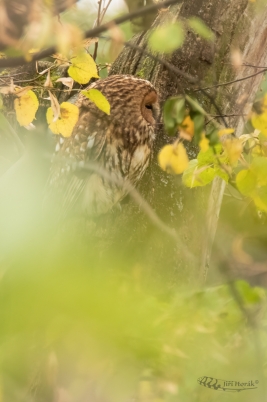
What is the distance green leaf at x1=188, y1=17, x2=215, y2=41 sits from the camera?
96 centimetres

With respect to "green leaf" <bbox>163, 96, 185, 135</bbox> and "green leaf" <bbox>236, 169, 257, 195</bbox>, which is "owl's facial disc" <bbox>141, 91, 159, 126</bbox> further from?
"green leaf" <bbox>163, 96, 185, 135</bbox>

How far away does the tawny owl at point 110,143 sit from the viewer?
3.97ft

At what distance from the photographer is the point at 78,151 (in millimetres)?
1239

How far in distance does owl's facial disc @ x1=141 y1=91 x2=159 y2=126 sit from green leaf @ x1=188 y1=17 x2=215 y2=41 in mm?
202

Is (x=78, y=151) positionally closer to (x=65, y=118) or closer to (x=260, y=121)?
(x=65, y=118)

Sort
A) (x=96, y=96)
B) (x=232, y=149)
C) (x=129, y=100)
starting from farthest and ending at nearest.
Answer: (x=129, y=100)
(x=96, y=96)
(x=232, y=149)

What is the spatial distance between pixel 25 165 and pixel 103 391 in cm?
55

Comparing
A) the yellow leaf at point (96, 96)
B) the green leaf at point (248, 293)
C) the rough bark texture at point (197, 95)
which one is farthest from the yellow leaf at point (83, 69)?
the green leaf at point (248, 293)

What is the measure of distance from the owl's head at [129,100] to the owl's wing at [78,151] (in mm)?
44

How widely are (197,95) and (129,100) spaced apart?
0.22m

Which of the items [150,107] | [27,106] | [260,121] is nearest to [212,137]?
[260,121]

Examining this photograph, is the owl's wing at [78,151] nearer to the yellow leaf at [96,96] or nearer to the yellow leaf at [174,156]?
the yellow leaf at [96,96]

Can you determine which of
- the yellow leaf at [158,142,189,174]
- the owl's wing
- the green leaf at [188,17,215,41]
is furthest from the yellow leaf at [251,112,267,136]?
the owl's wing

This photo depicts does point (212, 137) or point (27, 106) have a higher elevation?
point (27, 106)
